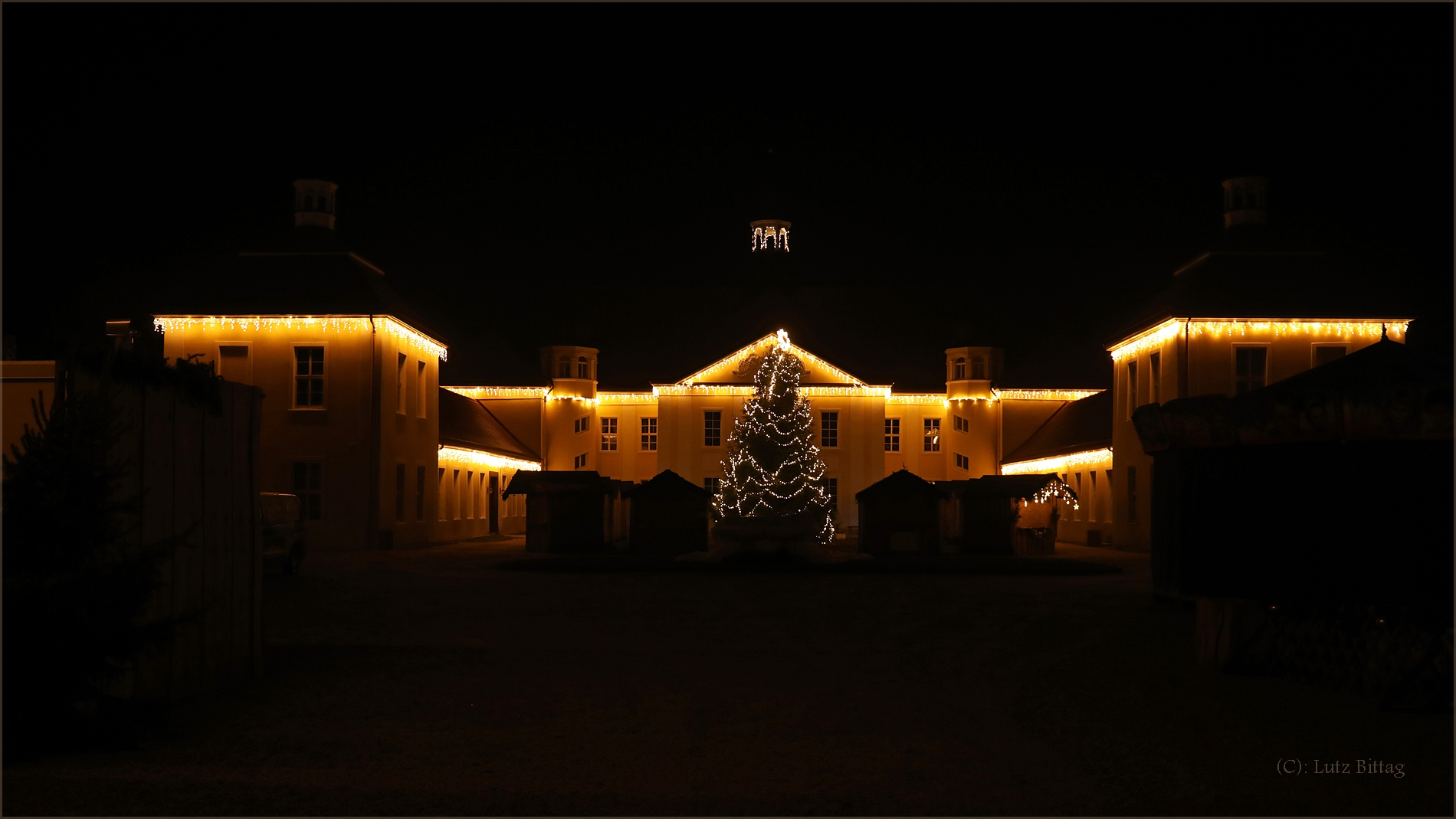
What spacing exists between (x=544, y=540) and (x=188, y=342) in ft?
34.6

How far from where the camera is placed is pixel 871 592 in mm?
21359

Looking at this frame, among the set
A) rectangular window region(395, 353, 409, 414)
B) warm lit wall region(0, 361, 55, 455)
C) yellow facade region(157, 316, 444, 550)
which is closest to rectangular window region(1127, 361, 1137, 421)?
rectangular window region(395, 353, 409, 414)

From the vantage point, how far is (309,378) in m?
36.0

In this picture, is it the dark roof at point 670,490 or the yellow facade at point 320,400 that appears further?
the yellow facade at point 320,400

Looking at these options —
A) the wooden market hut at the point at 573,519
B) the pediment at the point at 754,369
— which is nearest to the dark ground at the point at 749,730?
the wooden market hut at the point at 573,519

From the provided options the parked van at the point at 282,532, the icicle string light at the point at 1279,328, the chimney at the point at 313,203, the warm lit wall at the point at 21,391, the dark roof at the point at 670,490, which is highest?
the chimney at the point at 313,203

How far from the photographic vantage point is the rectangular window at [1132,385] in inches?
1549

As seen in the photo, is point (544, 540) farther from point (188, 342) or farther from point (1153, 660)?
point (1153, 660)

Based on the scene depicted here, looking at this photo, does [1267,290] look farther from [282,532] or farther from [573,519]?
[282,532]

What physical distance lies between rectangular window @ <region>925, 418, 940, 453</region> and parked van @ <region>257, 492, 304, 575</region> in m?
32.4

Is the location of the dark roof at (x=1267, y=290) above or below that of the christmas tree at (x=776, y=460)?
above

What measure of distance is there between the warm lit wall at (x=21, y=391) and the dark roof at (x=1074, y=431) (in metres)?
34.9

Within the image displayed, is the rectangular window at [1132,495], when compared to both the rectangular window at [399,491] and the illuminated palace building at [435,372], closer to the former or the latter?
the illuminated palace building at [435,372]

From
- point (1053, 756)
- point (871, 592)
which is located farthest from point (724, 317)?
point (1053, 756)
